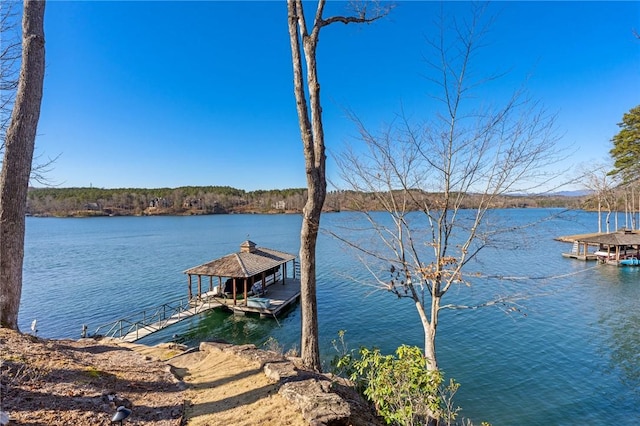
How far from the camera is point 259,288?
20.5 m

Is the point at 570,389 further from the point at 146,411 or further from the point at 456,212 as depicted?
the point at 146,411

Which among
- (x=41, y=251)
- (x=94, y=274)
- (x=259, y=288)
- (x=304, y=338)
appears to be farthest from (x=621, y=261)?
(x=41, y=251)

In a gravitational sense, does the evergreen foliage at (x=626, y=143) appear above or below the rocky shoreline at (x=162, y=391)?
above

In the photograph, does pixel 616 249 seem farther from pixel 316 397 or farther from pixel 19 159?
pixel 19 159

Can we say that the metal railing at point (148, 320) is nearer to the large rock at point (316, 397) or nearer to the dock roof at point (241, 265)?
the dock roof at point (241, 265)

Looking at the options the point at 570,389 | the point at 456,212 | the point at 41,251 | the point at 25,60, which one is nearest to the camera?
the point at 25,60

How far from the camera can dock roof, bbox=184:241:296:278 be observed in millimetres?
17594

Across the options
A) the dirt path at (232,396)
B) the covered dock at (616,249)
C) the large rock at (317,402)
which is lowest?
the covered dock at (616,249)

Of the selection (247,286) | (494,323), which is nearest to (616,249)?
(494,323)

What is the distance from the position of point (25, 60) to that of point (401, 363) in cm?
874

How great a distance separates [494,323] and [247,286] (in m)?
13.5

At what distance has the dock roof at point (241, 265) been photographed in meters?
17.6

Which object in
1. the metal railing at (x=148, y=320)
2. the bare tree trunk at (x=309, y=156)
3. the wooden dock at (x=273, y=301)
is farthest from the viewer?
the wooden dock at (x=273, y=301)

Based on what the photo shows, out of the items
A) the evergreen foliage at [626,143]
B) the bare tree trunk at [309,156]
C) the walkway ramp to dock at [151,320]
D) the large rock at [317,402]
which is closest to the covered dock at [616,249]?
the evergreen foliage at [626,143]
